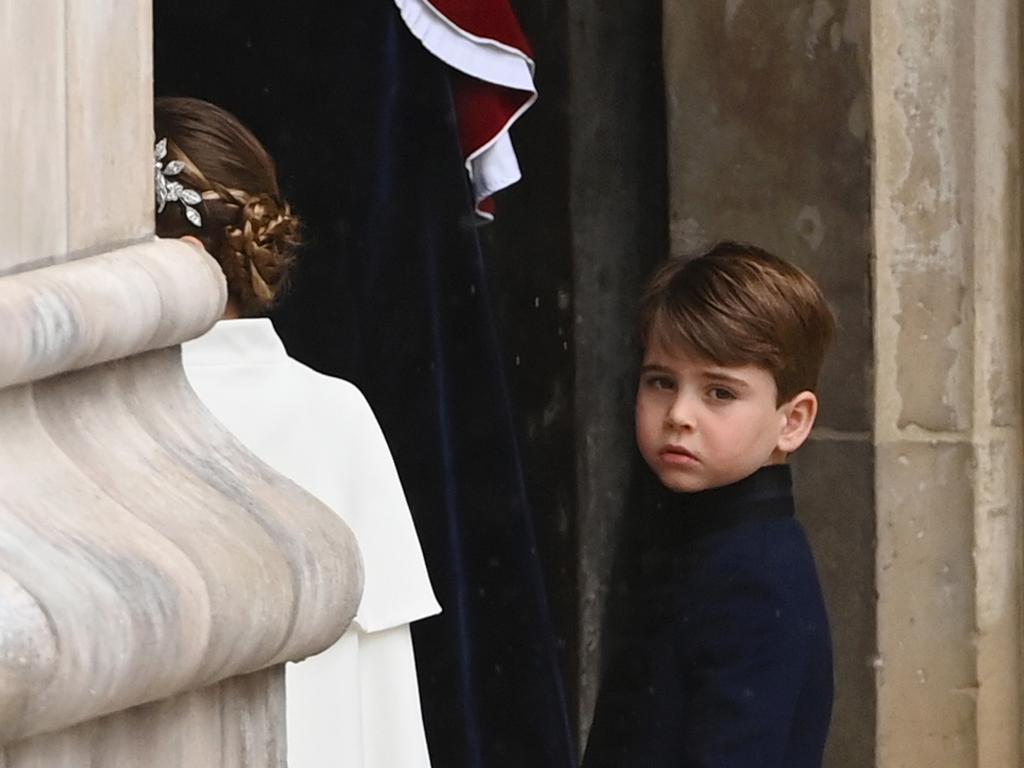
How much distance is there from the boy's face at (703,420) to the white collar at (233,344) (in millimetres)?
355

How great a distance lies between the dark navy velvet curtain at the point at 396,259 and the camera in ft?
6.25

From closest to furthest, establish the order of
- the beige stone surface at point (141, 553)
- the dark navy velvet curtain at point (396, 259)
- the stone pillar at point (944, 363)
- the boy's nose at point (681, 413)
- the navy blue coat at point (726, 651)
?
the beige stone surface at point (141, 553) → the navy blue coat at point (726, 651) → the boy's nose at point (681, 413) → the dark navy velvet curtain at point (396, 259) → the stone pillar at point (944, 363)

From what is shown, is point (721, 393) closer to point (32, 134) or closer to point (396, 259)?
point (396, 259)

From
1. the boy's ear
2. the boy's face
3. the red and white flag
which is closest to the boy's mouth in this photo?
the boy's face

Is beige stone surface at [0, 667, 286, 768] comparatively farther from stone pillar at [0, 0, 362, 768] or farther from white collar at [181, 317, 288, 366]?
white collar at [181, 317, 288, 366]

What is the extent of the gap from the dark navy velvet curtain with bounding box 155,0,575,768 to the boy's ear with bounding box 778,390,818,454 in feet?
0.94

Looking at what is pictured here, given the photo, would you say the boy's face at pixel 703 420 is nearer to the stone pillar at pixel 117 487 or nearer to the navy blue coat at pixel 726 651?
the navy blue coat at pixel 726 651

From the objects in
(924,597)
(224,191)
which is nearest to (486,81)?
(224,191)

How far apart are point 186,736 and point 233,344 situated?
1.03 meters

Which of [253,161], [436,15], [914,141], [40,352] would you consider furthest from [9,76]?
[914,141]

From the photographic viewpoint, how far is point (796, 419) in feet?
6.03

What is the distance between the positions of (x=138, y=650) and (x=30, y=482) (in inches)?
2.6

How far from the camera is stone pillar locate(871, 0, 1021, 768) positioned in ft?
7.27

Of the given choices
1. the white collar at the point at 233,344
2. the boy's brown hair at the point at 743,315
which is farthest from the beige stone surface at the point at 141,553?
the boy's brown hair at the point at 743,315
